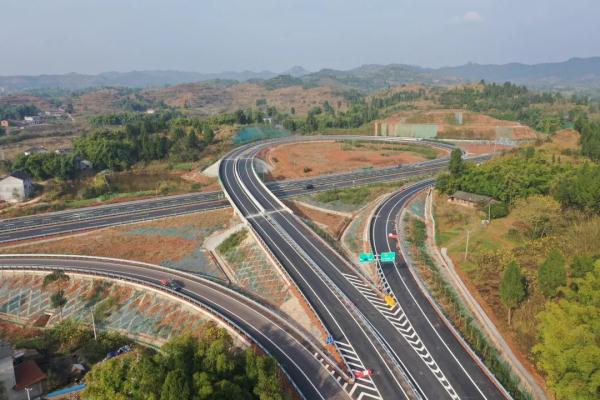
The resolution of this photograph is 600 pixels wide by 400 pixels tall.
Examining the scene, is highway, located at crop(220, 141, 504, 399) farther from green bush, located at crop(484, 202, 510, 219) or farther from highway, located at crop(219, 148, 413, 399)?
green bush, located at crop(484, 202, 510, 219)

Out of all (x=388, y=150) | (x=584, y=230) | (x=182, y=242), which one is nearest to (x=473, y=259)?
(x=584, y=230)

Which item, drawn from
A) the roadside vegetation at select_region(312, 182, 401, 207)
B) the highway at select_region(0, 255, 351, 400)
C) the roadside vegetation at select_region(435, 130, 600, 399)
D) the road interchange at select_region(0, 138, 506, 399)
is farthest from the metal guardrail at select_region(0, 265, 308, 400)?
the roadside vegetation at select_region(312, 182, 401, 207)

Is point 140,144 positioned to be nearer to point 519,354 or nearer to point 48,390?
point 48,390

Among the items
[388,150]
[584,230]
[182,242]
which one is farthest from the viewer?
[388,150]

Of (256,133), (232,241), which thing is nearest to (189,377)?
(232,241)

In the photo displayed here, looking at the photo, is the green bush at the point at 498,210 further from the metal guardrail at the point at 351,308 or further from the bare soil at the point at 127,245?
the bare soil at the point at 127,245

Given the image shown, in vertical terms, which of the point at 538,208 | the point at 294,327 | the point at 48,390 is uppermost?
the point at 538,208
